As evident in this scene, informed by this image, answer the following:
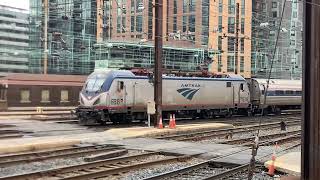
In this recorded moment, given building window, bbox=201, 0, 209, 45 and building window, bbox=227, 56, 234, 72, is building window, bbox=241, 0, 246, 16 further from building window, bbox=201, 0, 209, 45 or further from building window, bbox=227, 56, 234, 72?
building window, bbox=227, 56, 234, 72

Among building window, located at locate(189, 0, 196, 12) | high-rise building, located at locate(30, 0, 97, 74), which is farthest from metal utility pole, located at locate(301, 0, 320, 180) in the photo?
building window, located at locate(189, 0, 196, 12)

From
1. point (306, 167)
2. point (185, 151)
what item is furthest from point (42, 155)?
point (306, 167)

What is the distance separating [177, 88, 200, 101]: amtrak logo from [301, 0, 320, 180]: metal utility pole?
1040 inches

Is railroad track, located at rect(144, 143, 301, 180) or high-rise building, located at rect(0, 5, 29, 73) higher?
high-rise building, located at rect(0, 5, 29, 73)

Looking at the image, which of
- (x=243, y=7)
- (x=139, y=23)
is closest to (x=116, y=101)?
(x=139, y=23)

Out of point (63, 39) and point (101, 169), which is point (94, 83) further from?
point (63, 39)

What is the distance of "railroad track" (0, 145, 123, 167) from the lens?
14.2 m

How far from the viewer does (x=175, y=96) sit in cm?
3434

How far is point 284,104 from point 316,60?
132ft

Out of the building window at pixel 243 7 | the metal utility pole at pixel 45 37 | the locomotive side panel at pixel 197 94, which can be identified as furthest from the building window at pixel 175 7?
the locomotive side panel at pixel 197 94

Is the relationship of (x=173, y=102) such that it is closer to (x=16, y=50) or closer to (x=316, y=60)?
(x=316, y=60)

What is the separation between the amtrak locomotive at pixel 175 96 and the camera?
29953 mm

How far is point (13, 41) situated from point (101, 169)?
57.2m

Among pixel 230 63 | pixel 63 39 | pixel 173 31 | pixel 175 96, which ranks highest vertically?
pixel 173 31
